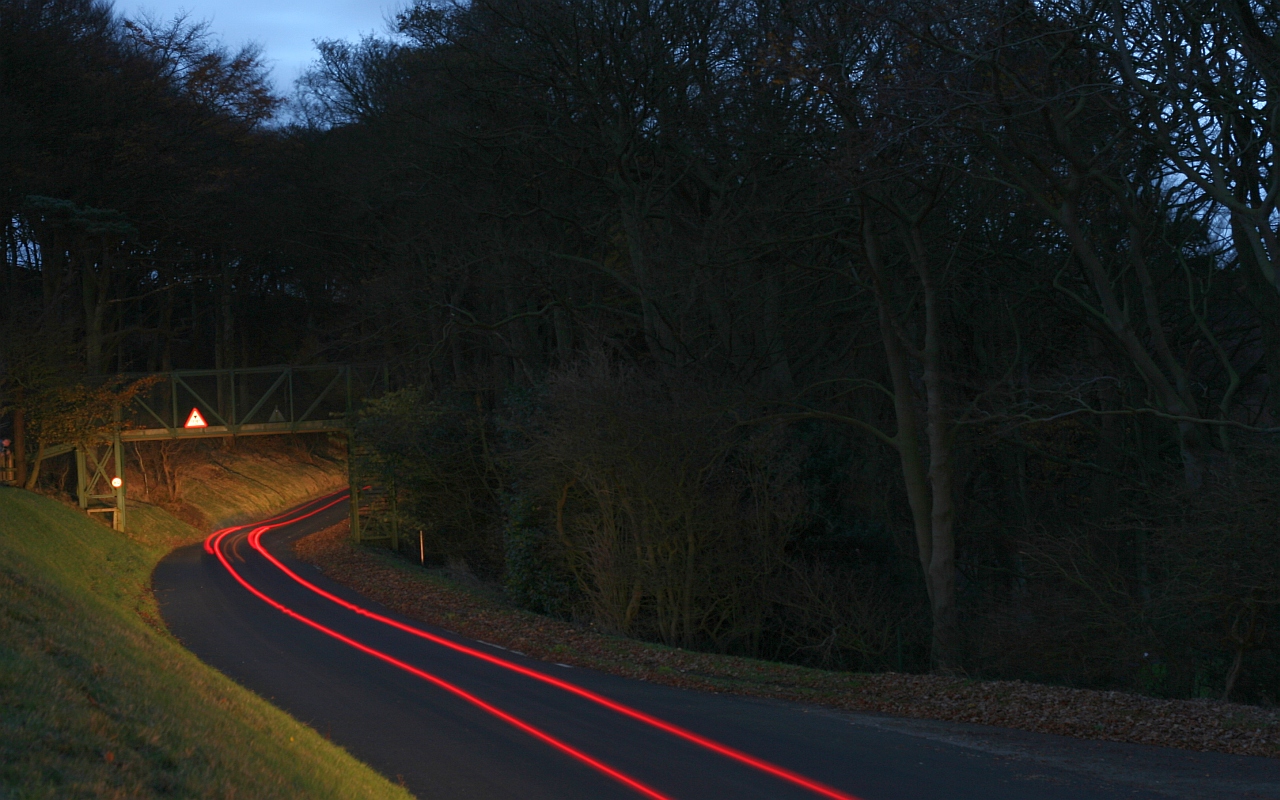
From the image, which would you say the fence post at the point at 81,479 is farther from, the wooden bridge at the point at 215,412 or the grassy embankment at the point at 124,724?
the grassy embankment at the point at 124,724

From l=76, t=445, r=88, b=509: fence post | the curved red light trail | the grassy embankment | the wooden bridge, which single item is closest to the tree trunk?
l=76, t=445, r=88, b=509: fence post

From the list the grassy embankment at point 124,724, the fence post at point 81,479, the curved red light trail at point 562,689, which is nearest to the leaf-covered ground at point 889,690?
the curved red light trail at point 562,689

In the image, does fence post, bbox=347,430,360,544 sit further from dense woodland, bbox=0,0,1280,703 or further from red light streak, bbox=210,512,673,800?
red light streak, bbox=210,512,673,800

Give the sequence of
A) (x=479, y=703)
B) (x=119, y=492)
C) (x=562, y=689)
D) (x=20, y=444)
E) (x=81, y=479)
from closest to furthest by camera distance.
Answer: (x=479, y=703)
(x=562, y=689)
(x=20, y=444)
(x=81, y=479)
(x=119, y=492)

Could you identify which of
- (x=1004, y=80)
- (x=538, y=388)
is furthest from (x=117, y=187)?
(x=1004, y=80)

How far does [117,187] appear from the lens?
36344 millimetres

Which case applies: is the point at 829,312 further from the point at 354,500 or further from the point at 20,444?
the point at 20,444

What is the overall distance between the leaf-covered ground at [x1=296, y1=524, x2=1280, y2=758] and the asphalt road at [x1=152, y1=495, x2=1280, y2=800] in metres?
0.46

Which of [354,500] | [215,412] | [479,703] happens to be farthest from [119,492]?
[479,703]

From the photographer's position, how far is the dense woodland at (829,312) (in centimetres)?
1370

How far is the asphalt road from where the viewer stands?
9.34 meters

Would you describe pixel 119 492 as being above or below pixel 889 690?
above

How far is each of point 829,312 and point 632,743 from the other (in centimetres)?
1453

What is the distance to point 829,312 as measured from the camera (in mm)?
23797
